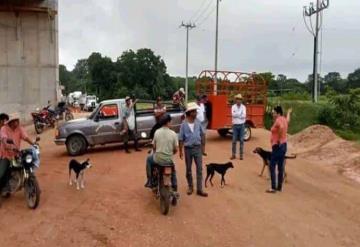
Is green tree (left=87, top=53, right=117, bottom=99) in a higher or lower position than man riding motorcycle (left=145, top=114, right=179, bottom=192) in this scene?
higher

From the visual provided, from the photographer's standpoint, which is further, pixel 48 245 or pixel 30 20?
pixel 30 20

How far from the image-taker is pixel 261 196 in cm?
1056

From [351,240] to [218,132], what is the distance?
41.9ft

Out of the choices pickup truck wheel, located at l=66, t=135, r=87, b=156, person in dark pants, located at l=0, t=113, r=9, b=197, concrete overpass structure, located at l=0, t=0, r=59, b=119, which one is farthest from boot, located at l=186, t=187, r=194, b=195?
concrete overpass structure, located at l=0, t=0, r=59, b=119

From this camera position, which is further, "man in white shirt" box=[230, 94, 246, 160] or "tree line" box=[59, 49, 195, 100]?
"tree line" box=[59, 49, 195, 100]

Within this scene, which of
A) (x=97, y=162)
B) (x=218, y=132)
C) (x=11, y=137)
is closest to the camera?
(x=11, y=137)

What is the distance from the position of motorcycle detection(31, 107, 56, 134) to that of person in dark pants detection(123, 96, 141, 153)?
9438 millimetres

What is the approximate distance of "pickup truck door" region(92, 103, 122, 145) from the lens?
55.7 ft

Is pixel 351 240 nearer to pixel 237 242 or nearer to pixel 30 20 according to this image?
pixel 237 242

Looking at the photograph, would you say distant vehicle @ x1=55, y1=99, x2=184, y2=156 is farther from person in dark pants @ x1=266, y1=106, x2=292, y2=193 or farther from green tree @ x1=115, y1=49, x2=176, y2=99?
green tree @ x1=115, y1=49, x2=176, y2=99

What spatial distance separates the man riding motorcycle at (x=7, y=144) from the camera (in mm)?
9555

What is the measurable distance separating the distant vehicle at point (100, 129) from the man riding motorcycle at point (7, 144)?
6.98m

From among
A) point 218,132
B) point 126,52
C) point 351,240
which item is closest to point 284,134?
point 351,240

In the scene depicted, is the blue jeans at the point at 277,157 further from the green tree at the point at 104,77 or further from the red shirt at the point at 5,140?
the green tree at the point at 104,77
